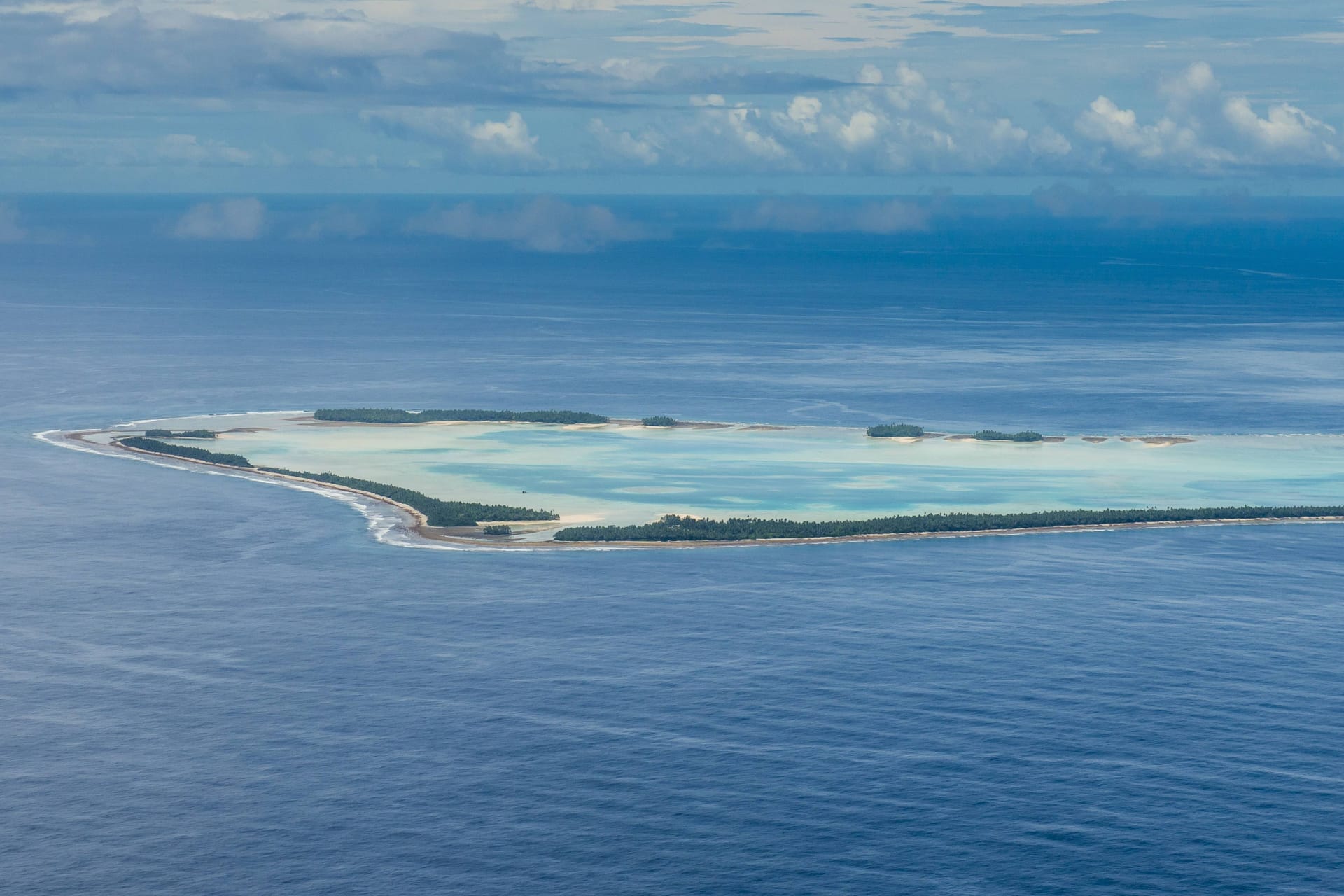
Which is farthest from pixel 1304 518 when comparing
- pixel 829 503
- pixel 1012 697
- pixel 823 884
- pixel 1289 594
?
pixel 823 884

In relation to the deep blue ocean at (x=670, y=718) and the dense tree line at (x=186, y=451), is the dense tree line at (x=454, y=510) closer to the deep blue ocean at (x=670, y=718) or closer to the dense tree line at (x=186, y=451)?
the deep blue ocean at (x=670, y=718)

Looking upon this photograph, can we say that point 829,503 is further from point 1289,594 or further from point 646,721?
point 646,721

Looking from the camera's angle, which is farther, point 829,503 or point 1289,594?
point 829,503

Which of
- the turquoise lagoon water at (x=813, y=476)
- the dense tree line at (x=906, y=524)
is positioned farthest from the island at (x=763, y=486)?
the turquoise lagoon water at (x=813, y=476)

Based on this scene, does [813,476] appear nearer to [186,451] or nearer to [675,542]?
[675,542]

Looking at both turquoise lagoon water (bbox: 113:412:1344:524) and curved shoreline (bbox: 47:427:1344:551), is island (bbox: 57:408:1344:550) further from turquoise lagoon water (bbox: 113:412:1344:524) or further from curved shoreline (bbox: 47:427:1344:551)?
turquoise lagoon water (bbox: 113:412:1344:524)

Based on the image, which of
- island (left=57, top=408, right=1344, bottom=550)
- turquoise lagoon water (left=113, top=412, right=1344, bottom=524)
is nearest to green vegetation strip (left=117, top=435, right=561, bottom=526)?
island (left=57, top=408, right=1344, bottom=550)

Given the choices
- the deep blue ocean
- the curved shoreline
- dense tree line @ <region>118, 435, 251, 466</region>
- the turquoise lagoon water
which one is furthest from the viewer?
dense tree line @ <region>118, 435, 251, 466</region>
